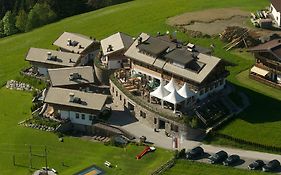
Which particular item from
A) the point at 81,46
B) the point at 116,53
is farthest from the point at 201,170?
the point at 81,46

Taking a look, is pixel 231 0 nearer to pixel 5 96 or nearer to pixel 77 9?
pixel 77 9

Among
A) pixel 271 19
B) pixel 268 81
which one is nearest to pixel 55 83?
pixel 268 81

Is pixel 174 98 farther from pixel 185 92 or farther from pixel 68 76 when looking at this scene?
pixel 68 76

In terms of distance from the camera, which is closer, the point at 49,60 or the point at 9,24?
the point at 49,60

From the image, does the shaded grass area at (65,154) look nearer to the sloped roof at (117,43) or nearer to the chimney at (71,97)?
the chimney at (71,97)

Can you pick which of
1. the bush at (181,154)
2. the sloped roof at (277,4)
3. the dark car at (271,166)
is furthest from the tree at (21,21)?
the dark car at (271,166)
